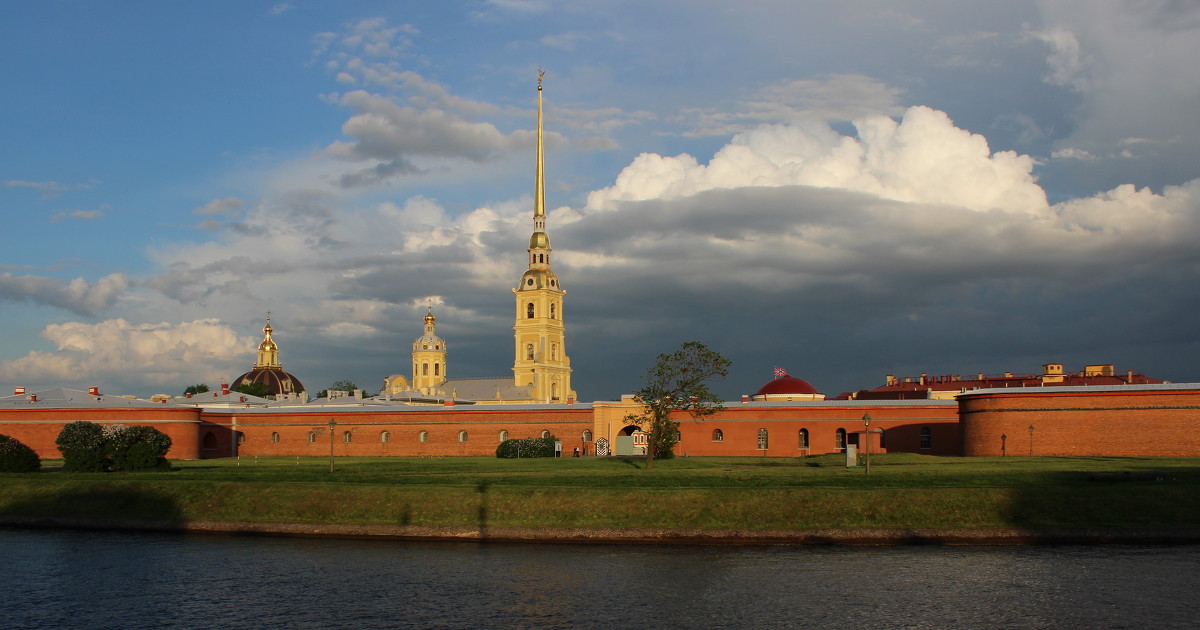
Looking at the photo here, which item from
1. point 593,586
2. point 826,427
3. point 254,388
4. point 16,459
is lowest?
point 593,586

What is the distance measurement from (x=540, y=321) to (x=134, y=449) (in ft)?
242

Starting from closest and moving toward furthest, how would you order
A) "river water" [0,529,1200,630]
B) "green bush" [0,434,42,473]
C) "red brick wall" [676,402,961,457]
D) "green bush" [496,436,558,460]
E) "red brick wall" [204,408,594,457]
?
"river water" [0,529,1200,630] < "green bush" [0,434,42,473] < "green bush" [496,436,558,460] < "red brick wall" [676,402,961,457] < "red brick wall" [204,408,594,457]

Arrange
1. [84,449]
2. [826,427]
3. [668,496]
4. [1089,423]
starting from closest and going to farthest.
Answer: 1. [668,496]
2. [84,449]
3. [1089,423]
4. [826,427]

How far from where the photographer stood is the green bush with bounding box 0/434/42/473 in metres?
49.4

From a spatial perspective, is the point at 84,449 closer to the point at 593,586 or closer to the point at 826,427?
the point at 593,586

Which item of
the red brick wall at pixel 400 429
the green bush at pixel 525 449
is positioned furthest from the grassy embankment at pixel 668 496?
the red brick wall at pixel 400 429

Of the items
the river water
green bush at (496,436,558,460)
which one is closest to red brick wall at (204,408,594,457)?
green bush at (496,436,558,460)

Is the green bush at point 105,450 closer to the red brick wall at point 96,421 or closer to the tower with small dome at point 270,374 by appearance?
the red brick wall at point 96,421

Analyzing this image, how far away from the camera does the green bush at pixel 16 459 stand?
49375 mm

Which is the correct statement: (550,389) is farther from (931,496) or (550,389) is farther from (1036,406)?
(931,496)

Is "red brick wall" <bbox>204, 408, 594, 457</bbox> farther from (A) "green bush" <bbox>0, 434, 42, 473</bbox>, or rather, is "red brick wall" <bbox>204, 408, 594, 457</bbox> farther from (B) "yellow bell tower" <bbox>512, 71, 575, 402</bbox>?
(B) "yellow bell tower" <bbox>512, 71, 575, 402</bbox>

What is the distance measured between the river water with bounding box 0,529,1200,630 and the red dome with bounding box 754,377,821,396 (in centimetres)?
5003

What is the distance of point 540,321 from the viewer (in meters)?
122

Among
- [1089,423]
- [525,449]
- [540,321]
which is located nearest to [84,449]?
[525,449]
